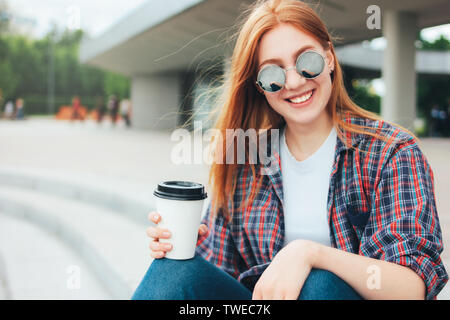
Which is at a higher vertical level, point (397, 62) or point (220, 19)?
point (220, 19)

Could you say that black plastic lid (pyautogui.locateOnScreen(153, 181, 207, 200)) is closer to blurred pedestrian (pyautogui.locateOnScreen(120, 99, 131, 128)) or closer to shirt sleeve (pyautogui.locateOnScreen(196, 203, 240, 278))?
shirt sleeve (pyautogui.locateOnScreen(196, 203, 240, 278))

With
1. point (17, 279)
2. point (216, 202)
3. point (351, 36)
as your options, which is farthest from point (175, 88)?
point (216, 202)

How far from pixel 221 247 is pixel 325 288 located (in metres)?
0.64

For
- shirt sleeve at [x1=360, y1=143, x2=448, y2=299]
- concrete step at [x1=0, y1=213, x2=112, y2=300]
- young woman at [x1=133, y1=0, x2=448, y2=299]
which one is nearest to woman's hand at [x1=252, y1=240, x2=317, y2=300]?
young woman at [x1=133, y1=0, x2=448, y2=299]

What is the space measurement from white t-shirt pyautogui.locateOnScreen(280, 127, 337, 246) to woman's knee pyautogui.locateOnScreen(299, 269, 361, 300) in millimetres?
328

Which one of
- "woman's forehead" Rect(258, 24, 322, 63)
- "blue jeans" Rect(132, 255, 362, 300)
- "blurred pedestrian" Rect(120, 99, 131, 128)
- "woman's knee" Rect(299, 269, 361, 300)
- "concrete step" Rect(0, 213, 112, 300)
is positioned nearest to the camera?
"woman's knee" Rect(299, 269, 361, 300)

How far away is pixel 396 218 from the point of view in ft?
4.03

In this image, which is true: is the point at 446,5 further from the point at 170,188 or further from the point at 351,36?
the point at 170,188

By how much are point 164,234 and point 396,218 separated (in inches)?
27.2

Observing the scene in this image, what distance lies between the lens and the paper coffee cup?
49.0 inches

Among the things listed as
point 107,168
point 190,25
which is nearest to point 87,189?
point 107,168

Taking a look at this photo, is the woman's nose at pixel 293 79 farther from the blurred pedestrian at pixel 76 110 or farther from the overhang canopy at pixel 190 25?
the blurred pedestrian at pixel 76 110

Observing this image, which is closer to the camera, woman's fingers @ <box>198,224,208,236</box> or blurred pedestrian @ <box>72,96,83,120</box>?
woman's fingers @ <box>198,224,208,236</box>

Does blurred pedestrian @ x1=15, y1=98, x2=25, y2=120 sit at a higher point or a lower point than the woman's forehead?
higher
